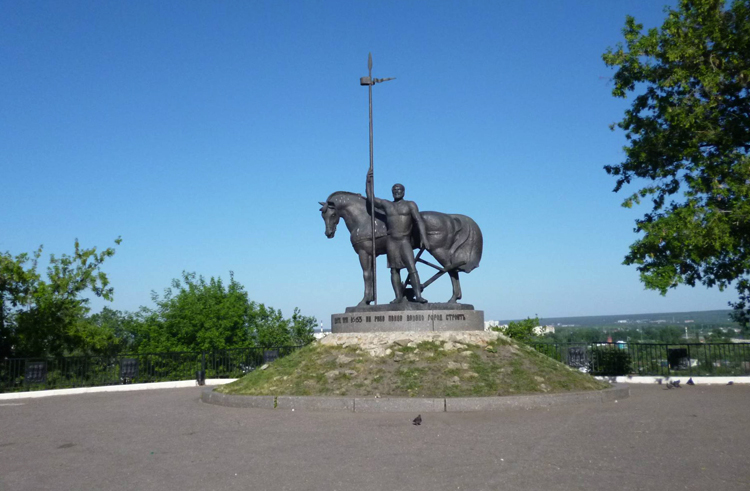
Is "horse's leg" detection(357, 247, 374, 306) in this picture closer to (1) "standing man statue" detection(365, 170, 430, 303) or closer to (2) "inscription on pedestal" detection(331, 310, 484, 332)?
(1) "standing man statue" detection(365, 170, 430, 303)

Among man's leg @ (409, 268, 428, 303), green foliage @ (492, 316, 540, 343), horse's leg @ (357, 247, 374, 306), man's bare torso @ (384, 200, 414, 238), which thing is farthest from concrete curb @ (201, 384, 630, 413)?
green foliage @ (492, 316, 540, 343)

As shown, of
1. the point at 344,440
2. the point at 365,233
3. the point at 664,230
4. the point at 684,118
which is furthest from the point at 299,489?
the point at 684,118

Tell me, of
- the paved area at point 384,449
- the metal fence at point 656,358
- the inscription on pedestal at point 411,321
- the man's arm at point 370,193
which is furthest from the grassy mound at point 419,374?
the metal fence at point 656,358

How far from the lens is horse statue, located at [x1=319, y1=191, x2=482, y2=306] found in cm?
1867

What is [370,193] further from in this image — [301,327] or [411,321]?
[301,327]

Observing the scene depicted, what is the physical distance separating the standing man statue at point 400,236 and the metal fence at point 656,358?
27.2 ft

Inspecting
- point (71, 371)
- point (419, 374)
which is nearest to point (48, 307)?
point (71, 371)

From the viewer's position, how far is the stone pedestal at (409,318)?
54.9 ft

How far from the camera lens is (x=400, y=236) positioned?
18.1 meters

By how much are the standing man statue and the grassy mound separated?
8.95 ft

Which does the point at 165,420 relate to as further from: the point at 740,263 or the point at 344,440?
the point at 740,263

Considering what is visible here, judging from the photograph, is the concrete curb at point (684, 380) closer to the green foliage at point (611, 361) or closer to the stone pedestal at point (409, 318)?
the green foliage at point (611, 361)

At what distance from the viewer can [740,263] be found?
19453 mm

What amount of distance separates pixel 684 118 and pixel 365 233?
10095mm
